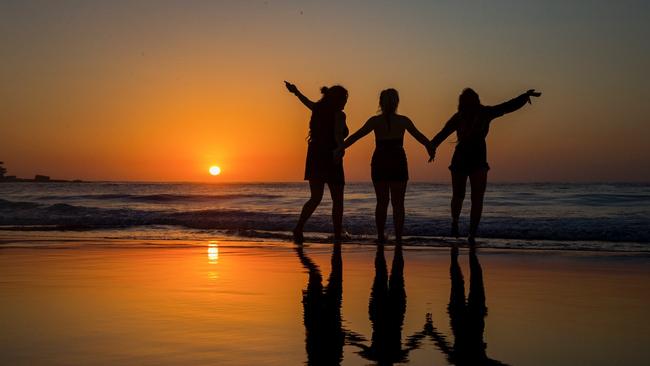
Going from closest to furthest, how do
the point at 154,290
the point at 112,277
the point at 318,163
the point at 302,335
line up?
the point at 302,335
the point at 154,290
the point at 112,277
the point at 318,163

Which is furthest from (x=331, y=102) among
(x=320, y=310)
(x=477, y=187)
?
(x=320, y=310)

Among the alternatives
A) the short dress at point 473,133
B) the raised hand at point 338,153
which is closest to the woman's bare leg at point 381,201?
the raised hand at point 338,153

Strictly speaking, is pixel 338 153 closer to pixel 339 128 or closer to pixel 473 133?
pixel 339 128

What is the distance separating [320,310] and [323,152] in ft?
19.7

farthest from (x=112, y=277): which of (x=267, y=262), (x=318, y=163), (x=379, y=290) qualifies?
(x=318, y=163)

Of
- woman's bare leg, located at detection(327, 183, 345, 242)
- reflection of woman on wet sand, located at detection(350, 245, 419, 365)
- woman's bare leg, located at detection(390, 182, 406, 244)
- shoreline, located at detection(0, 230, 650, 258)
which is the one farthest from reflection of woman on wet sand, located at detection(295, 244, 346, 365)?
woman's bare leg, located at detection(327, 183, 345, 242)

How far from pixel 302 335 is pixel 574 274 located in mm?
3695

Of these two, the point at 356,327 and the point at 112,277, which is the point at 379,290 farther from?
the point at 112,277

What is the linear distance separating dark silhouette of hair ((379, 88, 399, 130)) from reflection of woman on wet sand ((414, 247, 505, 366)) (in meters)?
3.89

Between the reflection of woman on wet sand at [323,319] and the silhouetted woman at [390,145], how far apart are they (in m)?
3.11

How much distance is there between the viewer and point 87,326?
12.3ft

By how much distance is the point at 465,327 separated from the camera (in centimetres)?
384

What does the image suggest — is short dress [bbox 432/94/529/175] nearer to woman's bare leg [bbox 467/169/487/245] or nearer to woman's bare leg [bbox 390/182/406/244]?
woman's bare leg [bbox 467/169/487/245]

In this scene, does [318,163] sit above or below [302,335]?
above
